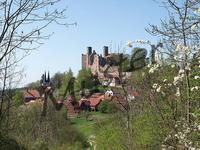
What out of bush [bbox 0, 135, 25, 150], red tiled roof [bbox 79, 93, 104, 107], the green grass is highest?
red tiled roof [bbox 79, 93, 104, 107]

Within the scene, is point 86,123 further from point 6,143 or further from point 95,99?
point 6,143

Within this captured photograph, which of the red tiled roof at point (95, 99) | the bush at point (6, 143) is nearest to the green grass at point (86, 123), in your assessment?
the red tiled roof at point (95, 99)

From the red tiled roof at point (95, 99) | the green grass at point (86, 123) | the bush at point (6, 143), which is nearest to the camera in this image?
the bush at point (6, 143)

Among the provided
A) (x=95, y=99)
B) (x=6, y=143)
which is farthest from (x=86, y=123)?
(x=6, y=143)

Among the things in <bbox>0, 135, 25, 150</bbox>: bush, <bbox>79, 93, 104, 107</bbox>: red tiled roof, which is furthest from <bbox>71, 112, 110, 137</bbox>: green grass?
<bbox>0, 135, 25, 150</bbox>: bush

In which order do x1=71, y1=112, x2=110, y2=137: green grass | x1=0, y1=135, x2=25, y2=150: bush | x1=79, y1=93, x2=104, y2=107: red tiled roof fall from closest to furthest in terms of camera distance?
x1=0, y1=135, x2=25, y2=150: bush
x1=79, y1=93, x2=104, y2=107: red tiled roof
x1=71, y1=112, x2=110, y2=137: green grass

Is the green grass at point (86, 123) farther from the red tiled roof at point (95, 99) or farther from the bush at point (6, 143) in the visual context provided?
the bush at point (6, 143)

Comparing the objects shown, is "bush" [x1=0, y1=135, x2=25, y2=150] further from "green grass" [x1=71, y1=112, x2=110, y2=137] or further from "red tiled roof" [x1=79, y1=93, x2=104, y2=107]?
"green grass" [x1=71, y1=112, x2=110, y2=137]

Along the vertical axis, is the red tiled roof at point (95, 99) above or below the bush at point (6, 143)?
above

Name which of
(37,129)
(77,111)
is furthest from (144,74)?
(77,111)

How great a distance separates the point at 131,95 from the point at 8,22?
1776 cm

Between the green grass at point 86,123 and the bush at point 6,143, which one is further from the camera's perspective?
the green grass at point 86,123

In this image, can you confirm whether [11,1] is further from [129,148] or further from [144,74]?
[129,148]

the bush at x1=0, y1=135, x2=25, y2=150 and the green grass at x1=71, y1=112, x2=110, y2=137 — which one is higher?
the bush at x1=0, y1=135, x2=25, y2=150
